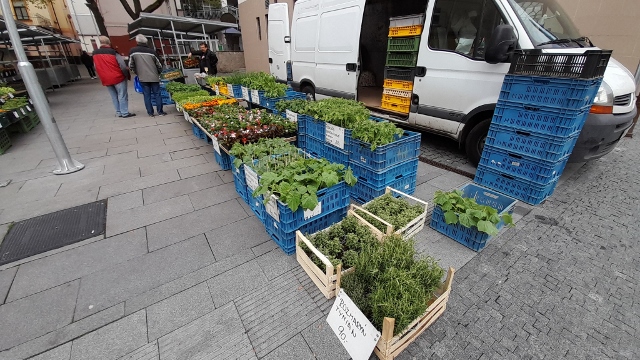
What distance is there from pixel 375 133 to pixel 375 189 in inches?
29.2

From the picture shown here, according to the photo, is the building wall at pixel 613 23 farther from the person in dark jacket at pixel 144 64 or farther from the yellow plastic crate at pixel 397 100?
the person in dark jacket at pixel 144 64

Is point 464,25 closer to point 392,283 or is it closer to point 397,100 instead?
point 397,100

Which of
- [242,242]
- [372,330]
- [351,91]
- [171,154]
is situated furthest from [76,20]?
[372,330]

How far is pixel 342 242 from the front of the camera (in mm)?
2766

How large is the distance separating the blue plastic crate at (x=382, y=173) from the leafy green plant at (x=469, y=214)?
26.2 inches

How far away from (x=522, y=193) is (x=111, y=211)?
590 centimetres

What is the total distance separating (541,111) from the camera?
11.1 feet

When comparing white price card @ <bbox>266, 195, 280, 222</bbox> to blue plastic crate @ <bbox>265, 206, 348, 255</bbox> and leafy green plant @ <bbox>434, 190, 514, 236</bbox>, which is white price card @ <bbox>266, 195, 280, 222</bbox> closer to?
blue plastic crate @ <bbox>265, 206, 348, 255</bbox>

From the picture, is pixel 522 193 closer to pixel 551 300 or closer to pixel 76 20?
pixel 551 300

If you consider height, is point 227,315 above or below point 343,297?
below

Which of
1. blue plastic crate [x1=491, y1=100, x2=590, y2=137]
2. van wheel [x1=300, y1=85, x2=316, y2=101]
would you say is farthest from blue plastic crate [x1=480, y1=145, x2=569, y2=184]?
van wheel [x1=300, y1=85, x2=316, y2=101]

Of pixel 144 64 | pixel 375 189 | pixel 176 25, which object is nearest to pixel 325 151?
pixel 375 189

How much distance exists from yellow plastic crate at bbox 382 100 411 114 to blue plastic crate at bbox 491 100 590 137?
1.88m

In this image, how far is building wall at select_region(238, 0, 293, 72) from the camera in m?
16.4
